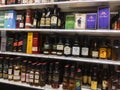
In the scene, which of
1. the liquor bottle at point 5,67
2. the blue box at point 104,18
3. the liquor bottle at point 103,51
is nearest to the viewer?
the blue box at point 104,18

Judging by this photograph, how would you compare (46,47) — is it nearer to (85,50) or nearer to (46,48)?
(46,48)

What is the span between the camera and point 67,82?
2148 mm

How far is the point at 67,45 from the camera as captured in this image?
2.19 meters

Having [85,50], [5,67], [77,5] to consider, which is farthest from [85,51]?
[5,67]

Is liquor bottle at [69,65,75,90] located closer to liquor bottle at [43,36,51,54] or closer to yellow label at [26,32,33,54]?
liquor bottle at [43,36,51,54]

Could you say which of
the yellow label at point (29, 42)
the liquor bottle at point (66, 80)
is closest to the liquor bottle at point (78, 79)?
the liquor bottle at point (66, 80)

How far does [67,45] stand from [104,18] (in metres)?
0.55

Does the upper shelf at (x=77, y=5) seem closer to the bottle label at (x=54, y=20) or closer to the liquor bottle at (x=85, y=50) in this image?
the bottle label at (x=54, y=20)

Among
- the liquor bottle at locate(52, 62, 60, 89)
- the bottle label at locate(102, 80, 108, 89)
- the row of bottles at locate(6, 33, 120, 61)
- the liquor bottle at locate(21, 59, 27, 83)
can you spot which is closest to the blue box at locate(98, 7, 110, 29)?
the row of bottles at locate(6, 33, 120, 61)

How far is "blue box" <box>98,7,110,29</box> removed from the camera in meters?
1.95

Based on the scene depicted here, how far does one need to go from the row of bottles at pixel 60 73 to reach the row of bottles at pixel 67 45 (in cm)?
15

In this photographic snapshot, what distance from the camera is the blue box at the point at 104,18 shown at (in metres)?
1.95

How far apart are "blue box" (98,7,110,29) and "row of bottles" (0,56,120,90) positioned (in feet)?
1.67

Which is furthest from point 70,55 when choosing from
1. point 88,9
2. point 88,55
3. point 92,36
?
point 88,9
